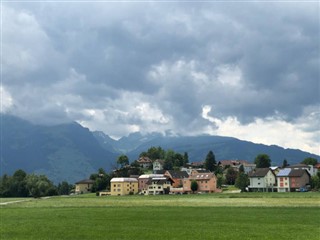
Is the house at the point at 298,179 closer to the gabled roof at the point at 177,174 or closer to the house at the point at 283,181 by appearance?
the house at the point at 283,181

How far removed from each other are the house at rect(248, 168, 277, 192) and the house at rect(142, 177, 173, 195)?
30.8 m

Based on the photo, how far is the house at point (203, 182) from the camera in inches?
6216

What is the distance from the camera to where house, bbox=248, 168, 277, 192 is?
16350 cm

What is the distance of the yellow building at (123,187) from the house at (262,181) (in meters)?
44.0

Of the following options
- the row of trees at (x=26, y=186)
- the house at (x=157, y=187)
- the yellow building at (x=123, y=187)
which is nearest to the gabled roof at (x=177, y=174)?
the house at (x=157, y=187)

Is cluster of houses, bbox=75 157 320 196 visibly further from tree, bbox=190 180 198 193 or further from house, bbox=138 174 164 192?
tree, bbox=190 180 198 193

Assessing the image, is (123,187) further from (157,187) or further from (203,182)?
(203,182)

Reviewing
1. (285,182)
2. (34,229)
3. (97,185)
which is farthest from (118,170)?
(34,229)

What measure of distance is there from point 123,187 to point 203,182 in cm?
3034

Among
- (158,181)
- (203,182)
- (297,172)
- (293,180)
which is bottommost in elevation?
(293,180)

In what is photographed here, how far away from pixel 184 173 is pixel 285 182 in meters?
44.9

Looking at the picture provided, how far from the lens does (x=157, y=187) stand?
16850 centimetres

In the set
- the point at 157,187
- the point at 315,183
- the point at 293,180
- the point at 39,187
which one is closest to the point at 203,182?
the point at 157,187

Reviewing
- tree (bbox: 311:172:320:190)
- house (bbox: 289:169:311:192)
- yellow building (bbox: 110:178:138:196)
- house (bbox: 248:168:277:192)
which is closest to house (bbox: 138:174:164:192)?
yellow building (bbox: 110:178:138:196)
